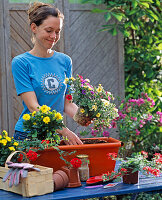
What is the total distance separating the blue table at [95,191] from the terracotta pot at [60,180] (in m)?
0.02

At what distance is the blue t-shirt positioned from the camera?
230cm

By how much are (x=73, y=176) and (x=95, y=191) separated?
6.4 inches

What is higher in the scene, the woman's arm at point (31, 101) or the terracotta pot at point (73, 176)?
the woman's arm at point (31, 101)

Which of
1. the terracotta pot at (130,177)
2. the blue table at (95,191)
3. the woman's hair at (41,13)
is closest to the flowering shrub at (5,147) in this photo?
the blue table at (95,191)

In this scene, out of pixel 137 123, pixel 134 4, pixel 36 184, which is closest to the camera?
pixel 36 184

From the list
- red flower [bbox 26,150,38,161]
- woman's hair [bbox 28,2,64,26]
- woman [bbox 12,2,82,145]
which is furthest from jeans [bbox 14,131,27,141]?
woman's hair [bbox 28,2,64,26]

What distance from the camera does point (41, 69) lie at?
2.36 metres

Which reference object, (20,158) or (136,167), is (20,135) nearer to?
(20,158)

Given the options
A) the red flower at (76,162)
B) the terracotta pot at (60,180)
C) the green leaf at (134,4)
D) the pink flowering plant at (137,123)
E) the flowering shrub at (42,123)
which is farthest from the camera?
the pink flowering plant at (137,123)

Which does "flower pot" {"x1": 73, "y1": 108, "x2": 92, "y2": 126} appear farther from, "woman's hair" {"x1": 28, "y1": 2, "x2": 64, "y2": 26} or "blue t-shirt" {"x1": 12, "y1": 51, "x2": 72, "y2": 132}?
"woman's hair" {"x1": 28, "y1": 2, "x2": 64, "y2": 26}

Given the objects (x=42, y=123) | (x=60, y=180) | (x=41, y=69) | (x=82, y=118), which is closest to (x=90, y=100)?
(x=82, y=118)

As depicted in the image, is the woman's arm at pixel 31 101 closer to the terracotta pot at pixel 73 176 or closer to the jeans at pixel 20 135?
the jeans at pixel 20 135

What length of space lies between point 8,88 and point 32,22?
2028mm

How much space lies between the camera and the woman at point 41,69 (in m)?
2.29
